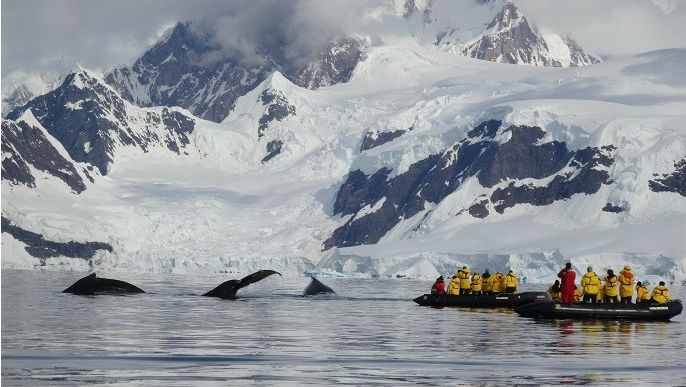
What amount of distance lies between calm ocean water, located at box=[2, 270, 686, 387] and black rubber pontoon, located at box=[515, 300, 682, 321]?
103cm

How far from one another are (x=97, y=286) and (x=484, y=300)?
28353mm

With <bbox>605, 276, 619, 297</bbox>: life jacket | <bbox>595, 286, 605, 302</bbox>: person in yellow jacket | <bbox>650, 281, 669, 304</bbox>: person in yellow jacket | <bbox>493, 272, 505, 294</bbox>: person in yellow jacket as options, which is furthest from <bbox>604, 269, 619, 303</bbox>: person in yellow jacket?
<bbox>493, 272, 505, 294</bbox>: person in yellow jacket

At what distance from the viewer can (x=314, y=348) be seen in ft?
175

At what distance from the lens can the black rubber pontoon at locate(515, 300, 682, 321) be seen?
77.4 meters

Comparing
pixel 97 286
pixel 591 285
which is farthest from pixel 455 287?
pixel 97 286

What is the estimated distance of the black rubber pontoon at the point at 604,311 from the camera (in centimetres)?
7744

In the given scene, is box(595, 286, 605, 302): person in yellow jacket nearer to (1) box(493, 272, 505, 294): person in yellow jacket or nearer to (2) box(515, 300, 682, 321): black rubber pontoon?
(2) box(515, 300, 682, 321): black rubber pontoon

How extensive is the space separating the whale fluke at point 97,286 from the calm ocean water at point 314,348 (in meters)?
10.6

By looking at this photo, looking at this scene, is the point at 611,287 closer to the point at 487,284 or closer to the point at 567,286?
the point at 567,286

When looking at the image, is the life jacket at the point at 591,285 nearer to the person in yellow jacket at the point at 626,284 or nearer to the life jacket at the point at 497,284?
the person in yellow jacket at the point at 626,284

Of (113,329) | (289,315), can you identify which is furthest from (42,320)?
(289,315)

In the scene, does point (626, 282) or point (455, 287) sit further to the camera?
point (455, 287)

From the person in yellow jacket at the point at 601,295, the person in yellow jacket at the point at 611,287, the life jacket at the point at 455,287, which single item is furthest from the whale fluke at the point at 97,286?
the person in yellow jacket at the point at 611,287

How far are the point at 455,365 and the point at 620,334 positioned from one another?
21.5m
